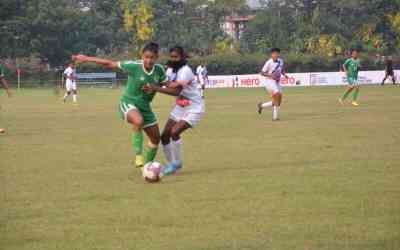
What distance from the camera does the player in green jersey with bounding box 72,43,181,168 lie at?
13375 mm

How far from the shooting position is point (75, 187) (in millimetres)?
11992

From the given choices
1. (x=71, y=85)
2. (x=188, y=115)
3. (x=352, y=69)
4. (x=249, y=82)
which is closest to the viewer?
(x=188, y=115)

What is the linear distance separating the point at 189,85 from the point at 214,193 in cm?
306

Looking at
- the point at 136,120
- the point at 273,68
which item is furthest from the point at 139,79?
the point at 273,68

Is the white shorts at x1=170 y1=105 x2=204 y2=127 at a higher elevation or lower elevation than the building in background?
higher

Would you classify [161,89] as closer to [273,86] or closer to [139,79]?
[139,79]

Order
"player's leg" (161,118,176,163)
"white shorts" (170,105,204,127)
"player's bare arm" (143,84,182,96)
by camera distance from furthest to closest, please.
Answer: "white shorts" (170,105,204,127) < "player's leg" (161,118,176,163) < "player's bare arm" (143,84,182,96)

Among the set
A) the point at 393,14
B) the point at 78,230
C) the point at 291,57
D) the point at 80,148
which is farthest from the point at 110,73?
the point at 78,230

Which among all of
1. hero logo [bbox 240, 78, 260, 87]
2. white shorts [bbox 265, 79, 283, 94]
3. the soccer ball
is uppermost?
the soccer ball

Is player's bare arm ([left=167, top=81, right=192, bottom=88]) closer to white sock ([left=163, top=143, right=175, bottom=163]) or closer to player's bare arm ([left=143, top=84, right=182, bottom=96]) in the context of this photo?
player's bare arm ([left=143, top=84, right=182, bottom=96])

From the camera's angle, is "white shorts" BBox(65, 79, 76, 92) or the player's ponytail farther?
"white shorts" BBox(65, 79, 76, 92)

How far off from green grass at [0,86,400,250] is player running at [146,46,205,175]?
0.32 m

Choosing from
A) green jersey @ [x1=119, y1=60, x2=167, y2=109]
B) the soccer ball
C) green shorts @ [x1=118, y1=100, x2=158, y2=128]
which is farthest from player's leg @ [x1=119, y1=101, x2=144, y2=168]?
the soccer ball

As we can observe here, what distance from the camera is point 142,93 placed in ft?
44.7
